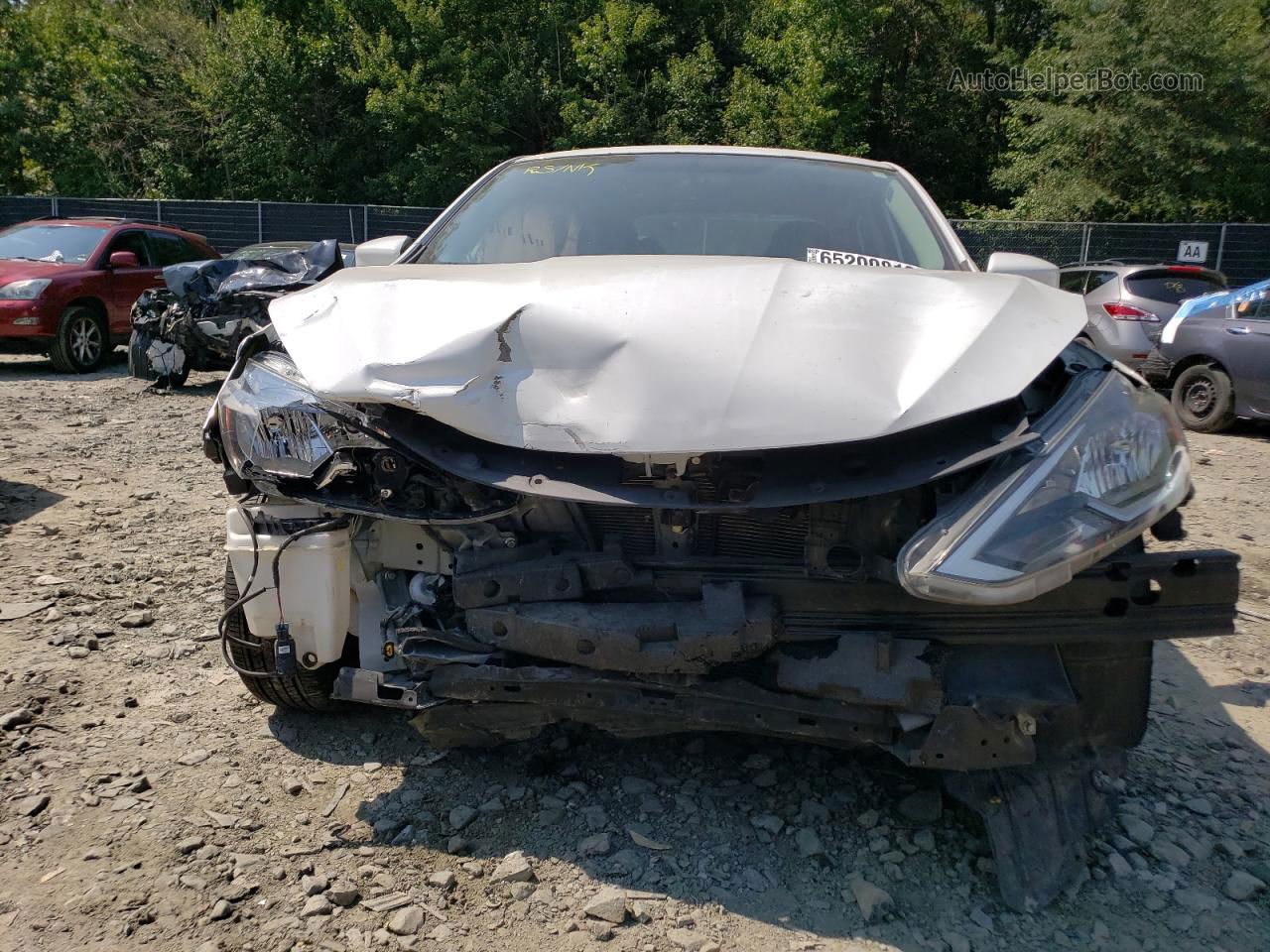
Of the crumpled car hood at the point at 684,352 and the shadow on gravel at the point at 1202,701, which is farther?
the shadow on gravel at the point at 1202,701

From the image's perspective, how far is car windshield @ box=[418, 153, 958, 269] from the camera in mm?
3328

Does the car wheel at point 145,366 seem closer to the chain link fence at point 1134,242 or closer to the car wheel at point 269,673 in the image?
the car wheel at point 269,673

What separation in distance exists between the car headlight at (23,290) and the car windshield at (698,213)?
816cm

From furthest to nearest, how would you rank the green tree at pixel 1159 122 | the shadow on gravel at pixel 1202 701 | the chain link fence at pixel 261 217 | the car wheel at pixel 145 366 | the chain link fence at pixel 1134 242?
the chain link fence at pixel 261 217 < the green tree at pixel 1159 122 < the chain link fence at pixel 1134 242 < the car wheel at pixel 145 366 < the shadow on gravel at pixel 1202 701

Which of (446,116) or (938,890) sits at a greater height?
(446,116)

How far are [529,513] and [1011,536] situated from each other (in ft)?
3.69

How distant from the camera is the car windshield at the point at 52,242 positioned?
10797 millimetres

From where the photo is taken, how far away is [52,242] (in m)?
11.0

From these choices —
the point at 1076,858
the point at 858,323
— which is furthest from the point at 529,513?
the point at 1076,858

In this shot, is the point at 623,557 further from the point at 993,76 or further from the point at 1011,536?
the point at 993,76

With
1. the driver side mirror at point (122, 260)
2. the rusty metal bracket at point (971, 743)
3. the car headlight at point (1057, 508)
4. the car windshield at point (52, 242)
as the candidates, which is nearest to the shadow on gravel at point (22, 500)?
the rusty metal bracket at point (971, 743)

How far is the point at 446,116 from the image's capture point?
21.0m

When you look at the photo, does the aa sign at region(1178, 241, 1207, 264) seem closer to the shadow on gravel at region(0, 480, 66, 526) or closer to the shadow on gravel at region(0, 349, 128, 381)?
the shadow on gravel at region(0, 349, 128, 381)

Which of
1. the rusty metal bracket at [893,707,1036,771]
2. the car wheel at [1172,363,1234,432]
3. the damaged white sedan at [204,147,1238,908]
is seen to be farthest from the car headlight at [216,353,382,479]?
the car wheel at [1172,363,1234,432]
